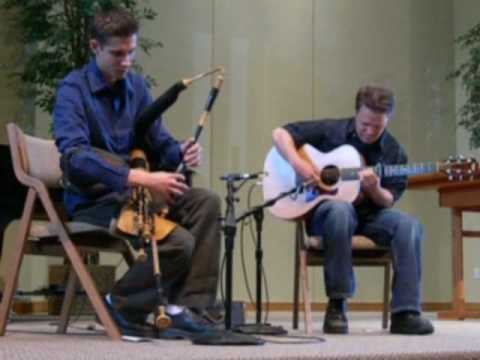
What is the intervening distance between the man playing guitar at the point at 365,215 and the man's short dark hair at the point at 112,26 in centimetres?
102

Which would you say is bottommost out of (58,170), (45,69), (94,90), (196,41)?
(58,170)

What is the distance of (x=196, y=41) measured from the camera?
20.6 ft

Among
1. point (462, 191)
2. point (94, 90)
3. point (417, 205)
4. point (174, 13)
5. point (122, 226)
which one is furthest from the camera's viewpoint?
point (417, 205)

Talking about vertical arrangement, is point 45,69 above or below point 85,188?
above

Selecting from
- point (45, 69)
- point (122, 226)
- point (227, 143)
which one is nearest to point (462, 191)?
point (227, 143)

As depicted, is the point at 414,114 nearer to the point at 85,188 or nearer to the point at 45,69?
the point at 45,69

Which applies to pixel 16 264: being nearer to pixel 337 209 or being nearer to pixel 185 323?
pixel 185 323

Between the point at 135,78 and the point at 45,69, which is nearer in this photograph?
the point at 135,78

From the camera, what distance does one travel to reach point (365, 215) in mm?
3383

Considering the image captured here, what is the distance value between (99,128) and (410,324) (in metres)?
1.35

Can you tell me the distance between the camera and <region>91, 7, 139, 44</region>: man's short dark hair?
102 inches

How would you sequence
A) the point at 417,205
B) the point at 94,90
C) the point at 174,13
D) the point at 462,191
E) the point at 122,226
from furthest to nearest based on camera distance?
the point at 417,205 → the point at 174,13 → the point at 462,191 → the point at 94,90 → the point at 122,226

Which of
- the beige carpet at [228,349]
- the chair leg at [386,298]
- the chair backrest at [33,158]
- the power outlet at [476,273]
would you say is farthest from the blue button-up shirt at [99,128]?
the power outlet at [476,273]

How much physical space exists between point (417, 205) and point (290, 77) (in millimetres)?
1489
